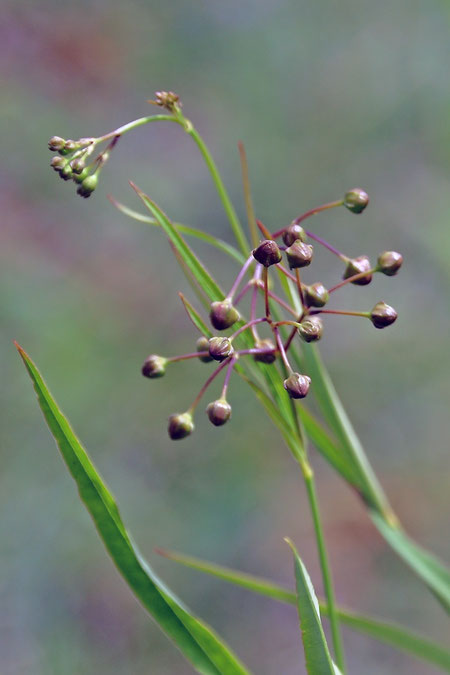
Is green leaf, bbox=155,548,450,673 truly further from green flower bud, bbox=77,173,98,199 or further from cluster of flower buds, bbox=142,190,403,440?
green flower bud, bbox=77,173,98,199

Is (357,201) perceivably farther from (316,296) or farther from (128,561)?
(128,561)

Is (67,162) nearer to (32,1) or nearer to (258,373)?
(258,373)

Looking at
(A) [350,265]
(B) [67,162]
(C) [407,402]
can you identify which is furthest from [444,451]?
(B) [67,162]

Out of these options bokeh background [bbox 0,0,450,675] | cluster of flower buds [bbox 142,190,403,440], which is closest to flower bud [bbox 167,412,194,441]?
cluster of flower buds [bbox 142,190,403,440]

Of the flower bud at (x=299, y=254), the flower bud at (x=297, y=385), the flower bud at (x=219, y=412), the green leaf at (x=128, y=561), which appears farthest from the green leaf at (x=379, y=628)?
the flower bud at (x=299, y=254)

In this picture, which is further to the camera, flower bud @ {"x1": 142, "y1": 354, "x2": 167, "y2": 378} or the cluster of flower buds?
flower bud @ {"x1": 142, "y1": 354, "x2": 167, "y2": 378}

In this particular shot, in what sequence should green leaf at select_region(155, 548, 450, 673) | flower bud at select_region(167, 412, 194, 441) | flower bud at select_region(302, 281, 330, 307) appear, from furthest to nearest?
green leaf at select_region(155, 548, 450, 673) < flower bud at select_region(167, 412, 194, 441) < flower bud at select_region(302, 281, 330, 307)

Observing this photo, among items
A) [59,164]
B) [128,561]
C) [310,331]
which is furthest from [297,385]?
[59,164]
